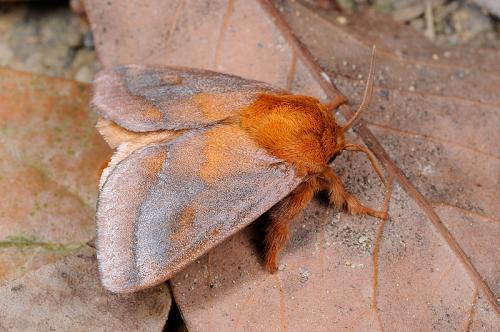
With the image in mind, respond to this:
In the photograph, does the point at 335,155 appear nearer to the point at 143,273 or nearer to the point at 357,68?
the point at 357,68

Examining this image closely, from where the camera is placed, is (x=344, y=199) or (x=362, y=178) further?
(x=362, y=178)

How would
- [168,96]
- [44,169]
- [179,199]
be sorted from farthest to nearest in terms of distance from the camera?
[44,169]
[168,96]
[179,199]

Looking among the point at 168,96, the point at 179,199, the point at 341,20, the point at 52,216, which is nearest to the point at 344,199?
the point at 179,199

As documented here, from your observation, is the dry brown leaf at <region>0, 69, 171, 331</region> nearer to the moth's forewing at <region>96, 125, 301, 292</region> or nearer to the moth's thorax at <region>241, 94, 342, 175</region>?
the moth's forewing at <region>96, 125, 301, 292</region>

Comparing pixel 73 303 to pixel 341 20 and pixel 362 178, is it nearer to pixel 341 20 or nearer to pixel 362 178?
pixel 362 178

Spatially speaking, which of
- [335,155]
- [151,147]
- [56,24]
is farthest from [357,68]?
[56,24]
